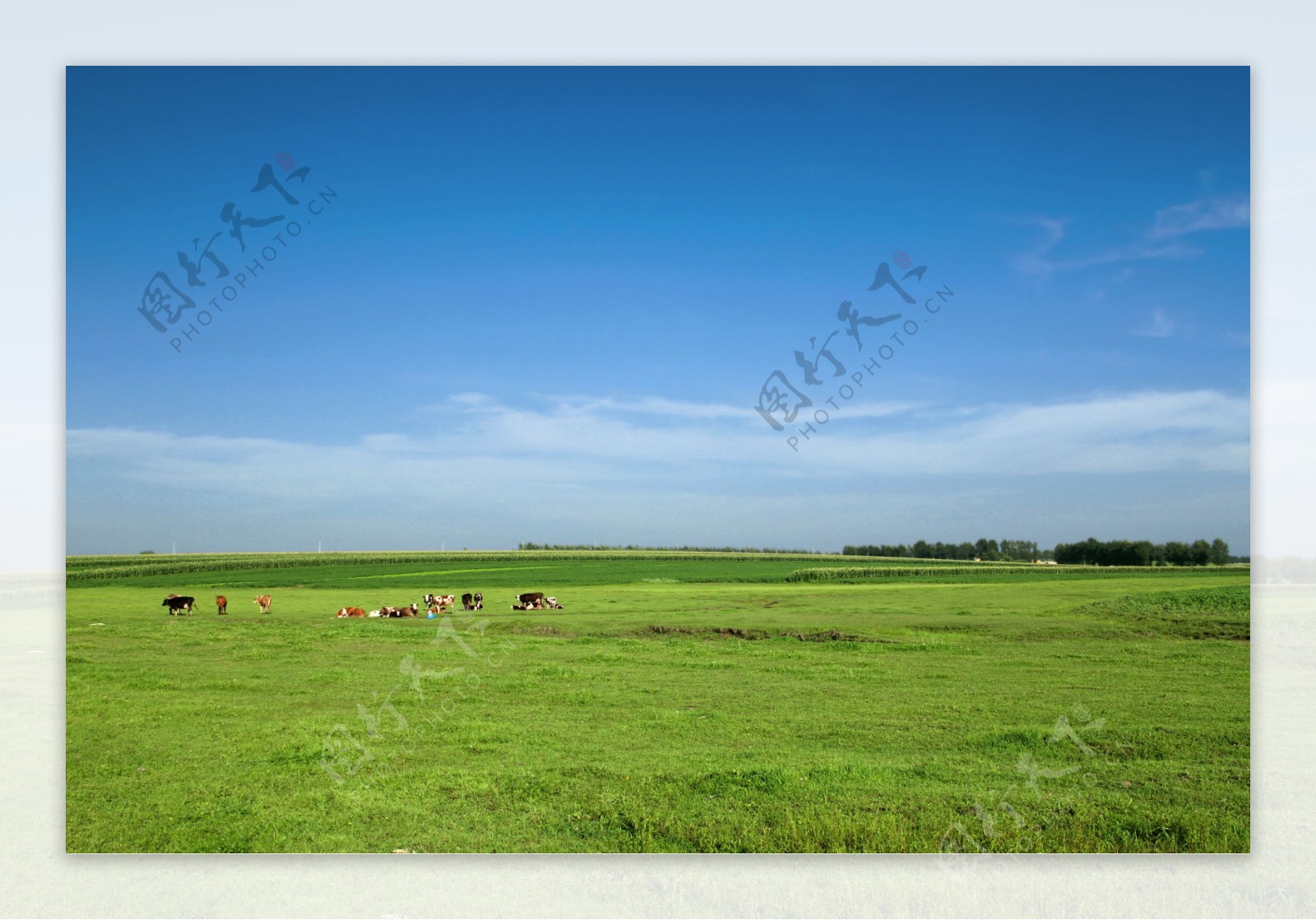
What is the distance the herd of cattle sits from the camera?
10.7 m

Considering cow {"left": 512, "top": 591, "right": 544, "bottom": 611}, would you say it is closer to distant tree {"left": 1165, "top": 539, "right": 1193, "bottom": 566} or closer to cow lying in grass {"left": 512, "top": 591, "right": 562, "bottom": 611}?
cow lying in grass {"left": 512, "top": 591, "right": 562, "bottom": 611}

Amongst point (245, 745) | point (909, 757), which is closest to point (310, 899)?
point (245, 745)

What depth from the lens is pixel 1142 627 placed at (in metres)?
9.52

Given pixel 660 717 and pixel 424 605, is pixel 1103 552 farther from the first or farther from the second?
pixel 424 605

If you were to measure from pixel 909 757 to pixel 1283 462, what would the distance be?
3.88 meters

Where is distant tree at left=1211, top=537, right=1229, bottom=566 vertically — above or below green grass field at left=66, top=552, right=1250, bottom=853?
above

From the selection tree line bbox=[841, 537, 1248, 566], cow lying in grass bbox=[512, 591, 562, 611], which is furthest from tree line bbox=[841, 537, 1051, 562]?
cow lying in grass bbox=[512, 591, 562, 611]

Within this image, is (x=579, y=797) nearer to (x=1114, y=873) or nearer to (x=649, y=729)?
(x=649, y=729)

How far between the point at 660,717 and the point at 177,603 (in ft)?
22.3

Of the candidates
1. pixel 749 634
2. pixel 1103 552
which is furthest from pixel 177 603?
pixel 1103 552

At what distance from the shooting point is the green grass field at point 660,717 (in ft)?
20.3

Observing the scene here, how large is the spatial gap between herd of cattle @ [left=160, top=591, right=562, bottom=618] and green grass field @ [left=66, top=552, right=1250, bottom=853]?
0.56 ft

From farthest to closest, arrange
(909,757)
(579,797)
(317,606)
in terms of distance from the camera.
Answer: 1. (317,606)
2. (909,757)
3. (579,797)

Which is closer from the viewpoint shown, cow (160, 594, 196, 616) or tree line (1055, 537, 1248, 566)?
tree line (1055, 537, 1248, 566)
